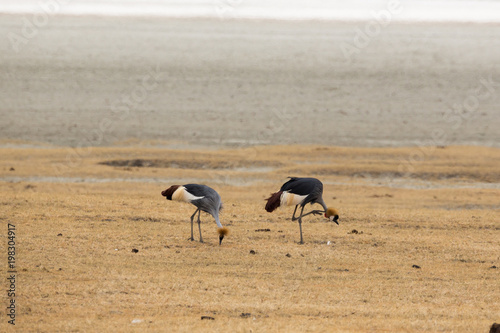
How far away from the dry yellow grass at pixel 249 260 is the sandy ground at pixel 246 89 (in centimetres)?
611

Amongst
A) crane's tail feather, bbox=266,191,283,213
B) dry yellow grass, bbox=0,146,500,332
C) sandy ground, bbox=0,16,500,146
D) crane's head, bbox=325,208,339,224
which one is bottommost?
dry yellow grass, bbox=0,146,500,332

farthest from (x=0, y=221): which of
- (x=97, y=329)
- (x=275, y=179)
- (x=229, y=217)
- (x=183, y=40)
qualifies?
(x=183, y=40)

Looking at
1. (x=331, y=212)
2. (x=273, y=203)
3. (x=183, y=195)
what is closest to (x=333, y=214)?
(x=331, y=212)

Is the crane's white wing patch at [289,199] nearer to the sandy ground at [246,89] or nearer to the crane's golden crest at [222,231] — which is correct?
the crane's golden crest at [222,231]

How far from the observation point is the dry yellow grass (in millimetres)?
7227

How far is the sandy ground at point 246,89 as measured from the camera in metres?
22.8

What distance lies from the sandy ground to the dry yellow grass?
20.1 feet

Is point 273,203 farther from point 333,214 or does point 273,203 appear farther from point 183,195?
point 183,195

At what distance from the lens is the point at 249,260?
9359 mm

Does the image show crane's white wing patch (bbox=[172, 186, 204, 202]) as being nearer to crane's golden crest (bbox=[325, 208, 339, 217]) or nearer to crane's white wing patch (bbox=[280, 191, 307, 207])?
crane's white wing patch (bbox=[280, 191, 307, 207])

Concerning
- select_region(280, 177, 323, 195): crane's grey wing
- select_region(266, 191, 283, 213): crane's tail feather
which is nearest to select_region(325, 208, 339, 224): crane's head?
Result: select_region(280, 177, 323, 195): crane's grey wing

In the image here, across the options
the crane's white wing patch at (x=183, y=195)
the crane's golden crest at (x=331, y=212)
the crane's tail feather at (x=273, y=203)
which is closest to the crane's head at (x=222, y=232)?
the crane's white wing patch at (x=183, y=195)

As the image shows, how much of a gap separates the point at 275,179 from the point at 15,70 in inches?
654

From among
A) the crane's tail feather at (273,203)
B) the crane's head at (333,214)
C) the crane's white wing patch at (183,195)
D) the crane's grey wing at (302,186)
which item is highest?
the crane's grey wing at (302,186)
